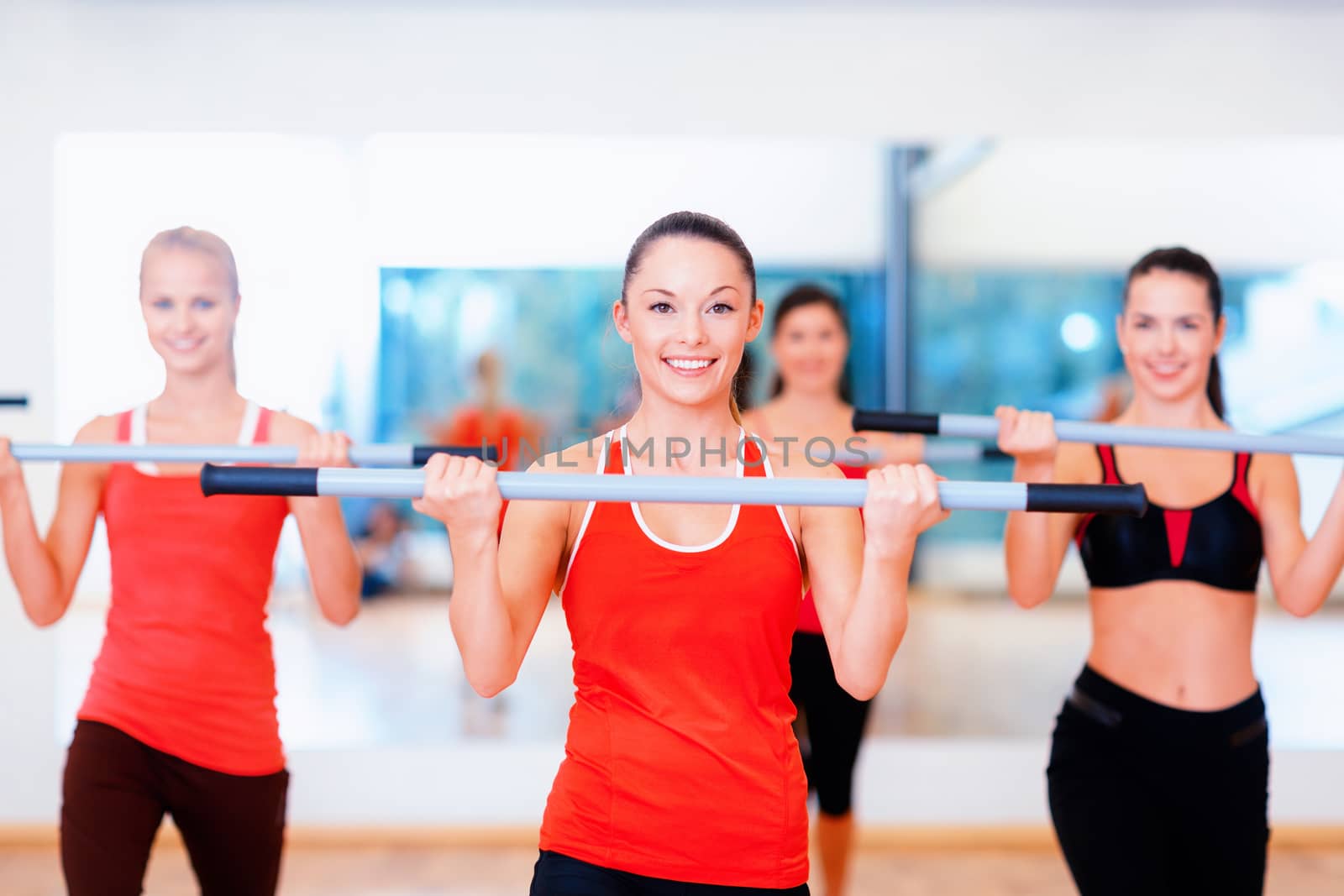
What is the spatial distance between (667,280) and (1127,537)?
108 cm

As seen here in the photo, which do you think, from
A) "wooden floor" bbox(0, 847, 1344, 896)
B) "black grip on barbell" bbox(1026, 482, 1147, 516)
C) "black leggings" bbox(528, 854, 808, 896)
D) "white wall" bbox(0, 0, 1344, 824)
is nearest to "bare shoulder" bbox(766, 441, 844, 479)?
"black grip on barbell" bbox(1026, 482, 1147, 516)

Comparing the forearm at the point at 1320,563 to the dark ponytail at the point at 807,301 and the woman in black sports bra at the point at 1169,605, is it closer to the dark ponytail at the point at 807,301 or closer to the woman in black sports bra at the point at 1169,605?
the woman in black sports bra at the point at 1169,605

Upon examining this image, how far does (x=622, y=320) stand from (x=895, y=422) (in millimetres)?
732

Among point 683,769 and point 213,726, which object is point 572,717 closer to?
point 683,769

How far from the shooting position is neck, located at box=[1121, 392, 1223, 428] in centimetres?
235

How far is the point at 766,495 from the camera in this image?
1503 millimetres

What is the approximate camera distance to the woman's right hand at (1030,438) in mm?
2150

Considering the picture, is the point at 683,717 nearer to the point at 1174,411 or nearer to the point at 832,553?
the point at 832,553

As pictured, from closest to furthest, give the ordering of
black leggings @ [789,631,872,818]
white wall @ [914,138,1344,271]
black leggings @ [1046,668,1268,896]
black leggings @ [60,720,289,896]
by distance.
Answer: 1. black leggings @ [60,720,289,896]
2. black leggings @ [1046,668,1268,896]
3. black leggings @ [789,631,872,818]
4. white wall @ [914,138,1344,271]

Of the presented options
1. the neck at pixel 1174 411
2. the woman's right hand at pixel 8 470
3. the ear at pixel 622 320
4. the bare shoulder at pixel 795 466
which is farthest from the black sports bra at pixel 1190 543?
the woman's right hand at pixel 8 470

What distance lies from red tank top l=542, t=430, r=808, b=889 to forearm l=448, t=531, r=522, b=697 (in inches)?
4.5

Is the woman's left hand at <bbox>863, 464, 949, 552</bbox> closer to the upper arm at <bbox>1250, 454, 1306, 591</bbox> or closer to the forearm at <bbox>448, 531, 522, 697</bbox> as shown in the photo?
the forearm at <bbox>448, 531, 522, 697</bbox>

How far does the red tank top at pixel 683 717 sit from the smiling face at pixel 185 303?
0.99 meters

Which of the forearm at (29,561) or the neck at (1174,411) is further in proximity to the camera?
the neck at (1174,411)
